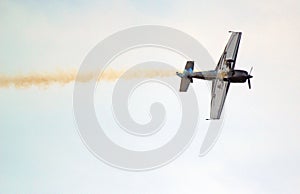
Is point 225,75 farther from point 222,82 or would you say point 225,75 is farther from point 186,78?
point 186,78

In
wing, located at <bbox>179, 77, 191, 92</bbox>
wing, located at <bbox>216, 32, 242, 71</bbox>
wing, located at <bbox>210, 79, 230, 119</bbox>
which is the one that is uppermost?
wing, located at <bbox>216, 32, 242, 71</bbox>

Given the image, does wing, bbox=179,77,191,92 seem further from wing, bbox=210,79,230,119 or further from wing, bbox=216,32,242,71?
wing, bbox=216,32,242,71

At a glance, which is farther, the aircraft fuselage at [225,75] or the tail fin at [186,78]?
the tail fin at [186,78]

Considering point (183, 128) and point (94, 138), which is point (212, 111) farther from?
point (94, 138)

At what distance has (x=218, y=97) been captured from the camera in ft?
486

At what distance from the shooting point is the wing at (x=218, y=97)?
5768 inches

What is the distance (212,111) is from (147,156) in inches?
489

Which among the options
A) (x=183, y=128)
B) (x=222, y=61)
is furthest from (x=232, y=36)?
(x=183, y=128)

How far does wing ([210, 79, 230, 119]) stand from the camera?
481ft

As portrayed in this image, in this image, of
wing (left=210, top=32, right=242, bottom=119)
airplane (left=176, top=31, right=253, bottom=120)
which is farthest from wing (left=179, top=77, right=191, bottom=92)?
wing (left=210, top=32, right=242, bottom=119)

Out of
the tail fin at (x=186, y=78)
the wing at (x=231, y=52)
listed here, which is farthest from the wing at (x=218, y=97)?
the tail fin at (x=186, y=78)

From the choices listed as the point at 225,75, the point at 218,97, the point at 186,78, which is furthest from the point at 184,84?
the point at 225,75

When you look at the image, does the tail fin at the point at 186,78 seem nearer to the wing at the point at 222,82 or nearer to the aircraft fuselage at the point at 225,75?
the aircraft fuselage at the point at 225,75

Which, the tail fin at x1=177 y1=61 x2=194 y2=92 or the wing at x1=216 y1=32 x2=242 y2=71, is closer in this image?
the wing at x1=216 y1=32 x2=242 y2=71
